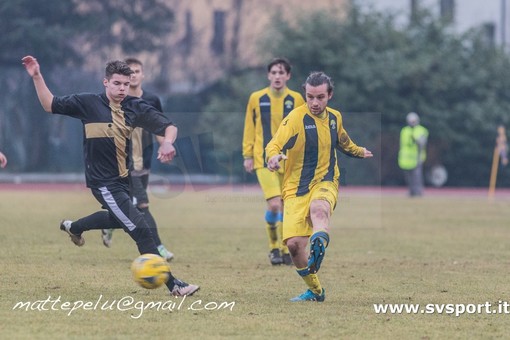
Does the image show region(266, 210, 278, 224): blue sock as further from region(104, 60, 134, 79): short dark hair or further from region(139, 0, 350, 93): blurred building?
region(139, 0, 350, 93): blurred building

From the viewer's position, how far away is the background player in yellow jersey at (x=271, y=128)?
41.2 ft

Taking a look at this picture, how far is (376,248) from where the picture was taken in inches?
579

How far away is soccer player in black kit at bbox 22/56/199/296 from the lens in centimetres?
918

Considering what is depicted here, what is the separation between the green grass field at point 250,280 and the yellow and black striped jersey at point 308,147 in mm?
1050

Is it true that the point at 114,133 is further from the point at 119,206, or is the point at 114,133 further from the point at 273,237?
the point at 273,237

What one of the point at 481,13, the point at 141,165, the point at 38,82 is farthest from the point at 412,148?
the point at 38,82

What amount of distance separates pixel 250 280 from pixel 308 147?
6.22ft

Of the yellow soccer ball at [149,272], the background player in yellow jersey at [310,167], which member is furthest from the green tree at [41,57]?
the yellow soccer ball at [149,272]

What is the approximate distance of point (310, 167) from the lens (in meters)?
9.41

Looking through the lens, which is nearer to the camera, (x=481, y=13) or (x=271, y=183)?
(x=271, y=183)

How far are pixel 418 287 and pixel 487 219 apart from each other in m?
10.9

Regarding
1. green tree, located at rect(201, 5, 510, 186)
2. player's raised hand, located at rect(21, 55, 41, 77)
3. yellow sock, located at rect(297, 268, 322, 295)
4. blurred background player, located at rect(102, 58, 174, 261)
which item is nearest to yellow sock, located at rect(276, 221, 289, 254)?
blurred background player, located at rect(102, 58, 174, 261)

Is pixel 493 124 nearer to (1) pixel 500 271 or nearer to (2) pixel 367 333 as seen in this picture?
(1) pixel 500 271

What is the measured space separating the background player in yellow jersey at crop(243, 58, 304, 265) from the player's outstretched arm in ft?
13.0
